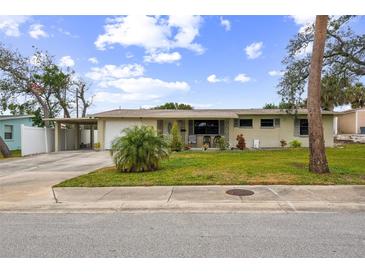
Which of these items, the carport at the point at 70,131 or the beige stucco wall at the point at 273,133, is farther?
the carport at the point at 70,131

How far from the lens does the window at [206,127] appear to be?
71.8 ft

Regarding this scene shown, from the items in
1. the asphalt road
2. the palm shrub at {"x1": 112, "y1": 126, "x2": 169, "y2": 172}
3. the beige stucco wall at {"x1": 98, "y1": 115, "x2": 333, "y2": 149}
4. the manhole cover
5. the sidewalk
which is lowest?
the asphalt road

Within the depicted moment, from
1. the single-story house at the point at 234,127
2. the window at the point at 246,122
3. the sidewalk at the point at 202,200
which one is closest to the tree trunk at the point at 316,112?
the sidewalk at the point at 202,200

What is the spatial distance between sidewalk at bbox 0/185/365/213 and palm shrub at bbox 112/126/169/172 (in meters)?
2.56

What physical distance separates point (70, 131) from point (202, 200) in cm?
2214

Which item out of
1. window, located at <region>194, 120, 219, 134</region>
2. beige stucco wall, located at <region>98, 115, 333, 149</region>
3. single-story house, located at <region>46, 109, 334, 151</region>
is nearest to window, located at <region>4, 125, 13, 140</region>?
single-story house, located at <region>46, 109, 334, 151</region>

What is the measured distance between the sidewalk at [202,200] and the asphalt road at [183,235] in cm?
41

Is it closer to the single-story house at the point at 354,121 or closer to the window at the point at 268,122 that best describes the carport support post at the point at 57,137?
the window at the point at 268,122

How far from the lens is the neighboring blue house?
24841 millimetres

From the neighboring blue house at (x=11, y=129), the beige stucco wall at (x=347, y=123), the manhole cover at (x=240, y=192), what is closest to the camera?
the manhole cover at (x=240, y=192)

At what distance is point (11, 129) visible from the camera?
2588 centimetres

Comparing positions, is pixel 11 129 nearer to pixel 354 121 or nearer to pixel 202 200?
pixel 202 200

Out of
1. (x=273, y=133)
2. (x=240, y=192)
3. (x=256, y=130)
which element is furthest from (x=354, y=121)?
(x=240, y=192)

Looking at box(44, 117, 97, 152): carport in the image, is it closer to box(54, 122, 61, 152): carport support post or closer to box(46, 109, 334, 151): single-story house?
box(54, 122, 61, 152): carport support post
